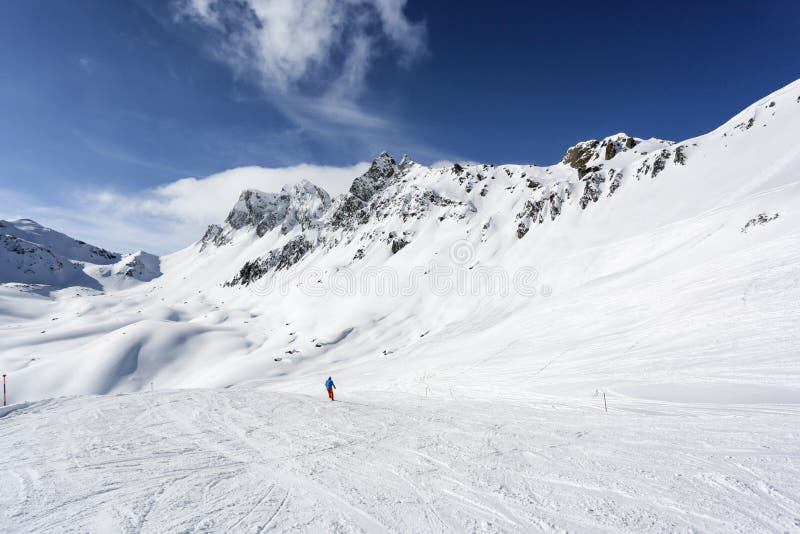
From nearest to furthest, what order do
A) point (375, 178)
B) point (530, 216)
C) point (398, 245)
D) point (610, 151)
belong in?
point (530, 216) < point (610, 151) < point (398, 245) < point (375, 178)

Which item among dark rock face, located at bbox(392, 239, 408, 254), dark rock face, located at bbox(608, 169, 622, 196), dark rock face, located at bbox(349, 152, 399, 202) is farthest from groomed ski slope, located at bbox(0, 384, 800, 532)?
dark rock face, located at bbox(349, 152, 399, 202)

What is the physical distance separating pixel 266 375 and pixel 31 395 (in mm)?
35283

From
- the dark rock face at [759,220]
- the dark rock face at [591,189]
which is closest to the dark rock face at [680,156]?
the dark rock face at [591,189]

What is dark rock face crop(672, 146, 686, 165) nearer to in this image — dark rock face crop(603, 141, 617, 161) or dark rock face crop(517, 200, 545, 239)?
dark rock face crop(517, 200, 545, 239)

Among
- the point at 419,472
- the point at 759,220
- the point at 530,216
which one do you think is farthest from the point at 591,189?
the point at 419,472

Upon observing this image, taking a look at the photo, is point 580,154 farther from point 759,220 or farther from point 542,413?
point 542,413

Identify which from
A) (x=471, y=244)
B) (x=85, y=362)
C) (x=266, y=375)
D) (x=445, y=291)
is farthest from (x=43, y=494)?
(x=471, y=244)

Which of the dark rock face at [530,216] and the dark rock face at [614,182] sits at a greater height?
the dark rock face at [614,182]

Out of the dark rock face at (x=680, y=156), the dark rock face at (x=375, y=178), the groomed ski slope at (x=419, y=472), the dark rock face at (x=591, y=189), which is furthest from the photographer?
the dark rock face at (x=375, y=178)

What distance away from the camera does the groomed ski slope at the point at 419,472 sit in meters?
6.09

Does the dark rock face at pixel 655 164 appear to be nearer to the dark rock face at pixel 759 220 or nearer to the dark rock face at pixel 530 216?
the dark rock face at pixel 530 216

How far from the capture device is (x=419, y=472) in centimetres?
820

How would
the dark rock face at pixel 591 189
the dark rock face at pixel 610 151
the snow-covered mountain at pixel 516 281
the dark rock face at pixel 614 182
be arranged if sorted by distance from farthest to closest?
the dark rock face at pixel 610 151 < the dark rock face at pixel 591 189 < the dark rock face at pixel 614 182 < the snow-covered mountain at pixel 516 281

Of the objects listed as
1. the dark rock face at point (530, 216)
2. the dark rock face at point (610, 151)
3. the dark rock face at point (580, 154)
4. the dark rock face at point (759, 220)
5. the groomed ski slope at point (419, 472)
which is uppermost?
the dark rock face at point (580, 154)
